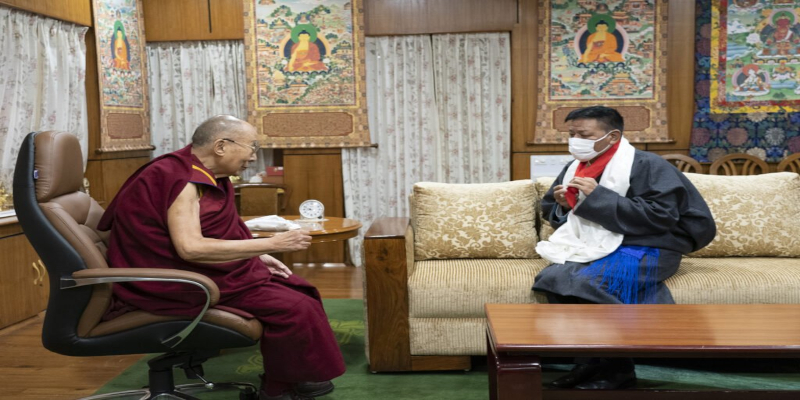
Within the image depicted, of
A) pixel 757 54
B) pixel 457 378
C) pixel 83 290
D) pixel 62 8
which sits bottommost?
pixel 457 378

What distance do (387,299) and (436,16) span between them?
362cm

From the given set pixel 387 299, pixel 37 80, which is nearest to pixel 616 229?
pixel 387 299

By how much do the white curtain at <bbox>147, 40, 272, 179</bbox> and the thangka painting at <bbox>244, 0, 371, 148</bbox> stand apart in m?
0.35

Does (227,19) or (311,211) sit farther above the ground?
(227,19)

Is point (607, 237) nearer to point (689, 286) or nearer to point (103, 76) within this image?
point (689, 286)

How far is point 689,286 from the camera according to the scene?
2.81 meters

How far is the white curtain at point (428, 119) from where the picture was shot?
19.7 feet

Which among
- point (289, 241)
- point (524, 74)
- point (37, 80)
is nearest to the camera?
point (289, 241)

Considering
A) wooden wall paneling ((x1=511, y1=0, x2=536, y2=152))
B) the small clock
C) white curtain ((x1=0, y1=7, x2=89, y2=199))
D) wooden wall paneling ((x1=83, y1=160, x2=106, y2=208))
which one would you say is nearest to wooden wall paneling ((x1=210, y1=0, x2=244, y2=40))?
white curtain ((x1=0, y1=7, x2=89, y2=199))

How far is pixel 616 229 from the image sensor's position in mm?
2824

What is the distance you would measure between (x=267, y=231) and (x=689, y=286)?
1.89 m

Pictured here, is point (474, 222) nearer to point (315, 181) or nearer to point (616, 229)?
point (616, 229)

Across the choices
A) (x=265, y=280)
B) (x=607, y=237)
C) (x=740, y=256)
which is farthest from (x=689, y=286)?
(x=265, y=280)

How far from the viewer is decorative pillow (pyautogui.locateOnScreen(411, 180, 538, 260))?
334 cm
